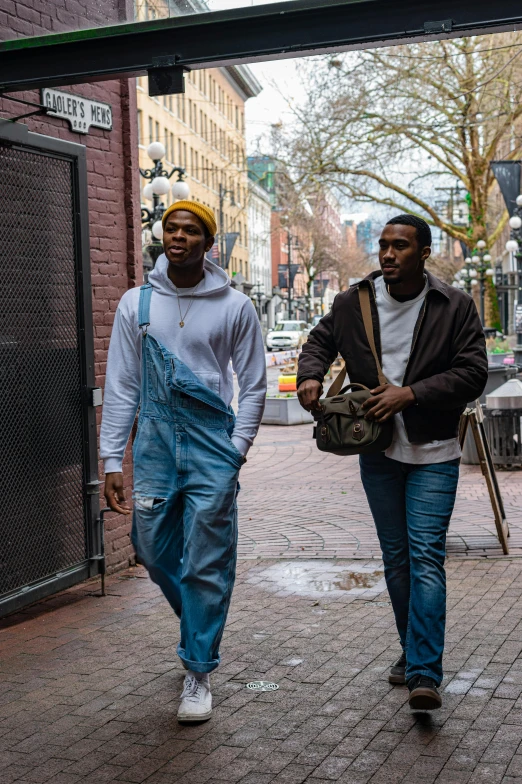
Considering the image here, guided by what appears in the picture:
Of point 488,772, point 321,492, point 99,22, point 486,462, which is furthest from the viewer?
point 321,492

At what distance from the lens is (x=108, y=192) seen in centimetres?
705

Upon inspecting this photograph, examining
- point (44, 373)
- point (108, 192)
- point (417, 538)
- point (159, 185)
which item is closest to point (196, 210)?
point (417, 538)

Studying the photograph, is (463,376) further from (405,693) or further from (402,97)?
(402,97)

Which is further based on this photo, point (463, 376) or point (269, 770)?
point (463, 376)

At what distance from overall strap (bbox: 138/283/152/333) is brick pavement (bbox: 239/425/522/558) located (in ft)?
11.7

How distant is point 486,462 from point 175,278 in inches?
139

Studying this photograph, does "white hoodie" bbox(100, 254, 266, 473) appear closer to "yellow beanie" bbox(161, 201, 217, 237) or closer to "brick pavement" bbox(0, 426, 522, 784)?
"yellow beanie" bbox(161, 201, 217, 237)

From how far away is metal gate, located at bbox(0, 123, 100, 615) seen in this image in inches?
235

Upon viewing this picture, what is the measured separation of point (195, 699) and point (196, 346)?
1.40 meters

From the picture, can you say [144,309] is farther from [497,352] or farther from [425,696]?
[497,352]

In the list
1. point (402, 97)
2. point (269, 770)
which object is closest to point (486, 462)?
point (269, 770)

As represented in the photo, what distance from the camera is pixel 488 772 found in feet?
→ 12.2

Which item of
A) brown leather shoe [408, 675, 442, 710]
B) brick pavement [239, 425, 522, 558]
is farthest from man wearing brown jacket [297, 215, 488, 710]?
brick pavement [239, 425, 522, 558]

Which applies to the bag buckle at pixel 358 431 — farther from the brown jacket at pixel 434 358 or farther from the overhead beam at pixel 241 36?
the overhead beam at pixel 241 36
